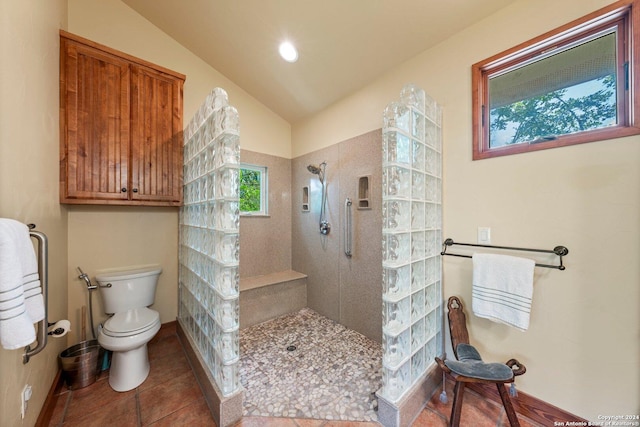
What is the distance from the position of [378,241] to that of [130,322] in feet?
6.84

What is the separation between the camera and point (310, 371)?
187 centimetres

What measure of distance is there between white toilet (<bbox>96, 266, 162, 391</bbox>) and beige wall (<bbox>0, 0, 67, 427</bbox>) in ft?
0.92

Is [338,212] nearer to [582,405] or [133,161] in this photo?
[133,161]

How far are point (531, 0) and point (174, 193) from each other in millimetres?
2891

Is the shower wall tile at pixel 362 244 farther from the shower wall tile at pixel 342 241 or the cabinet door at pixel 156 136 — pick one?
the cabinet door at pixel 156 136

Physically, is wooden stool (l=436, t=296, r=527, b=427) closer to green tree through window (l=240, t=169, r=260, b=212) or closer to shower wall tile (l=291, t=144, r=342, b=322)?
shower wall tile (l=291, t=144, r=342, b=322)

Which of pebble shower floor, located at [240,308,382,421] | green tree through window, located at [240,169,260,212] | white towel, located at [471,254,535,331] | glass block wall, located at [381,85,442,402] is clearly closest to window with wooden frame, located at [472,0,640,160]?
glass block wall, located at [381,85,442,402]

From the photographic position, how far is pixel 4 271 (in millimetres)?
728

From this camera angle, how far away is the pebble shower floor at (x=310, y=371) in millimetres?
1509

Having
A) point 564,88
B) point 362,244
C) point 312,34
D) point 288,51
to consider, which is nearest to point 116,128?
point 288,51

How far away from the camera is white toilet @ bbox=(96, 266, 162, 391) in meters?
1.62

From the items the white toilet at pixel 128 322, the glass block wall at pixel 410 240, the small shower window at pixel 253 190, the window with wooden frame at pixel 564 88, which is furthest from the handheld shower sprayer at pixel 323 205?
the white toilet at pixel 128 322

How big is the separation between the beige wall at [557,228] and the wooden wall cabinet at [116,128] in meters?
2.29

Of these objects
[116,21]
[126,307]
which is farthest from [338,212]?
[116,21]
